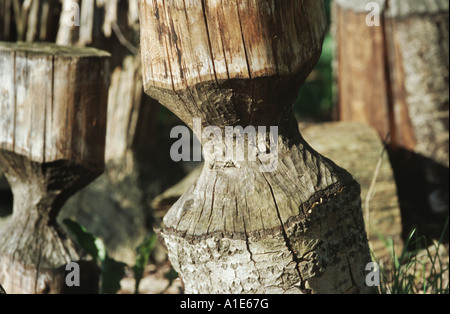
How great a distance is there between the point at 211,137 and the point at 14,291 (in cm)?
125

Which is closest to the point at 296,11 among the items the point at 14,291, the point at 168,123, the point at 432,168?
the point at 14,291

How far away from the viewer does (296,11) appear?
66.6 inches

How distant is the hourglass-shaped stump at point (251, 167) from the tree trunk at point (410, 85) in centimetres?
163

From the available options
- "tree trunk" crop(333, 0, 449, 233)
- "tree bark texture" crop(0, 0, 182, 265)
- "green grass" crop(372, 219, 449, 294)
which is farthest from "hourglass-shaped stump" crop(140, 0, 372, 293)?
"tree bark texture" crop(0, 0, 182, 265)

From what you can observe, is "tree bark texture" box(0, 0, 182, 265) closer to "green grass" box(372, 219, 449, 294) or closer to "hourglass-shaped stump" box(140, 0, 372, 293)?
"green grass" box(372, 219, 449, 294)

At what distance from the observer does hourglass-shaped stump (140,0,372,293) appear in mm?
1639

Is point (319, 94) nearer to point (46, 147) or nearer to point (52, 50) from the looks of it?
point (52, 50)

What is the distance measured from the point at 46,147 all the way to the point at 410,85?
81.8 inches

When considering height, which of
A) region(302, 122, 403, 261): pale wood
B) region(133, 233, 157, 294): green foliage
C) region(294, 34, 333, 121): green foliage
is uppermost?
region(294, 34, 333, 121): green foliage

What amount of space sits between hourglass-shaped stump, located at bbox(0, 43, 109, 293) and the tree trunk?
5.63 feet

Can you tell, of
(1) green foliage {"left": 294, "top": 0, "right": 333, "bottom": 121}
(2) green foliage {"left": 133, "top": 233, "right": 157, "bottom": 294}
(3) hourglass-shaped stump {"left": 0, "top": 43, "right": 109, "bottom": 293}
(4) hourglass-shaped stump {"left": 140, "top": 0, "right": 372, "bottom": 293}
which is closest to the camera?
(4) hourglass-shaped stump {"left": 140, "top": 0, "right": 372, "bottom": 293}

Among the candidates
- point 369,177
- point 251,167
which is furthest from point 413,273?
point 251,167

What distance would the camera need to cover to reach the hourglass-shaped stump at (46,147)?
2.38 meters
